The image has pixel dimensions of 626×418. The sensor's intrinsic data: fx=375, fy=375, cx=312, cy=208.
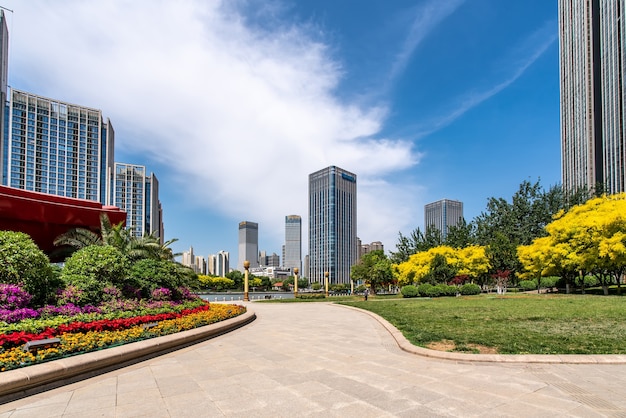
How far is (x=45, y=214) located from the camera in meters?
11.8

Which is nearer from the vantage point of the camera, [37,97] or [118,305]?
[118,305]

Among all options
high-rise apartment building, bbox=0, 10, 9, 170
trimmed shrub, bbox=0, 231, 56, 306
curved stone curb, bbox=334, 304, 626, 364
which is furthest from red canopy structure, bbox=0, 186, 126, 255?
high-rise apartment building, bbox=0, 10, 9, 170

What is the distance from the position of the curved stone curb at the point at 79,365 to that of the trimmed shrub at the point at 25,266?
363 centimetres

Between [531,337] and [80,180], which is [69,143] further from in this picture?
[531,337]

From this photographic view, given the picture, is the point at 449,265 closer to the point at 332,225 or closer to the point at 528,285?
the point at 528,285

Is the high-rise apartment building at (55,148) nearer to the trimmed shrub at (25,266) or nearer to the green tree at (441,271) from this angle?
the green tree at (441,271)

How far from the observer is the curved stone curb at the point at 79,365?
15.5ft

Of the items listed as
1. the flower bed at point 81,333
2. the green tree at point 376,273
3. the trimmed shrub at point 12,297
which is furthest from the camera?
Answer: the green tree at point 376,273

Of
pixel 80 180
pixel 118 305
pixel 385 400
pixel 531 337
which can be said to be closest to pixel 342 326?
pixel 531 337

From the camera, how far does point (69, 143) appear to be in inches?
3130

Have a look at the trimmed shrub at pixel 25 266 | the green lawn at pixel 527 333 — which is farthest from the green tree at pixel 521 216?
the trimmed shrub at pixel 25 266

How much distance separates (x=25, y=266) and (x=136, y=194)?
92.3m

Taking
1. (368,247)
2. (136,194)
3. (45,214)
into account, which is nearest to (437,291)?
(45,214)

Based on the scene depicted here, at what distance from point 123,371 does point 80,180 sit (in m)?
88.5
